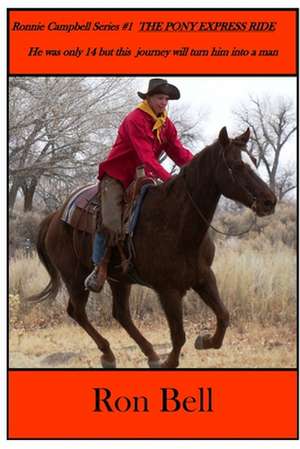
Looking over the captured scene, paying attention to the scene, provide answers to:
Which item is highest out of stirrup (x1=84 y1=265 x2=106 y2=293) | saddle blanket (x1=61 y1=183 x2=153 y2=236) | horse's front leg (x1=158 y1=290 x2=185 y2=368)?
saddle blanket (x1=61 y1=183 x2=153 y2=236)

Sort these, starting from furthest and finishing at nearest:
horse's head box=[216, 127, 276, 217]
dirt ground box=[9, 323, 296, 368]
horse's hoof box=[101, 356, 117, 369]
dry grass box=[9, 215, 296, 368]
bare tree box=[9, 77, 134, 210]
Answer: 1. bare tree box=[9, 77, 134, 210]
2. dry grass box=[9, 215, 296, 368]
3. dirt ground box=[9, 323, 296, 368]
4. horse's hoof box=[101, 356, 117, 369]
5. horse's head box=[216, 127, 276, 217]

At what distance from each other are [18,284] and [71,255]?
3.24 m

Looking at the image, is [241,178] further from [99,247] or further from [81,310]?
[81,310]

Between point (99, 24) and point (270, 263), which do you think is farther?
point (270, 263)

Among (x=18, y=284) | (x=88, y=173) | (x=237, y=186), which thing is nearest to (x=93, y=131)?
(x=88, y=173)

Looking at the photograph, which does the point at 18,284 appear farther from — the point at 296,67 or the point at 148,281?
the point at 296,67

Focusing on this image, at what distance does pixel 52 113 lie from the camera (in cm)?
1259

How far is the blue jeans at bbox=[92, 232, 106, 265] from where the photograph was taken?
7152 mm

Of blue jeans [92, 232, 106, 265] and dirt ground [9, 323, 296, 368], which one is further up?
blue jeans [92, 232, 106, 265]

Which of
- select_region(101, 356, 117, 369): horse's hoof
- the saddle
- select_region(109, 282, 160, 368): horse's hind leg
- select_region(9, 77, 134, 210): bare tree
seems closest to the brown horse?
the saddle

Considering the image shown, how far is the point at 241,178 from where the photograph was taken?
6.11m

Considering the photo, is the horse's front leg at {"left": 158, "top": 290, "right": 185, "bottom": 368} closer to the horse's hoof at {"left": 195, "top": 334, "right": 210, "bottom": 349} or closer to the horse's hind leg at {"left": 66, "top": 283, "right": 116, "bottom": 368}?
the horse's hoof at {"left": 195, "top": 334, "right": 210, "bottom": 349}

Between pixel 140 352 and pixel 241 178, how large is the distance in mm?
3340

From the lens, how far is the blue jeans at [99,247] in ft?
23.5
